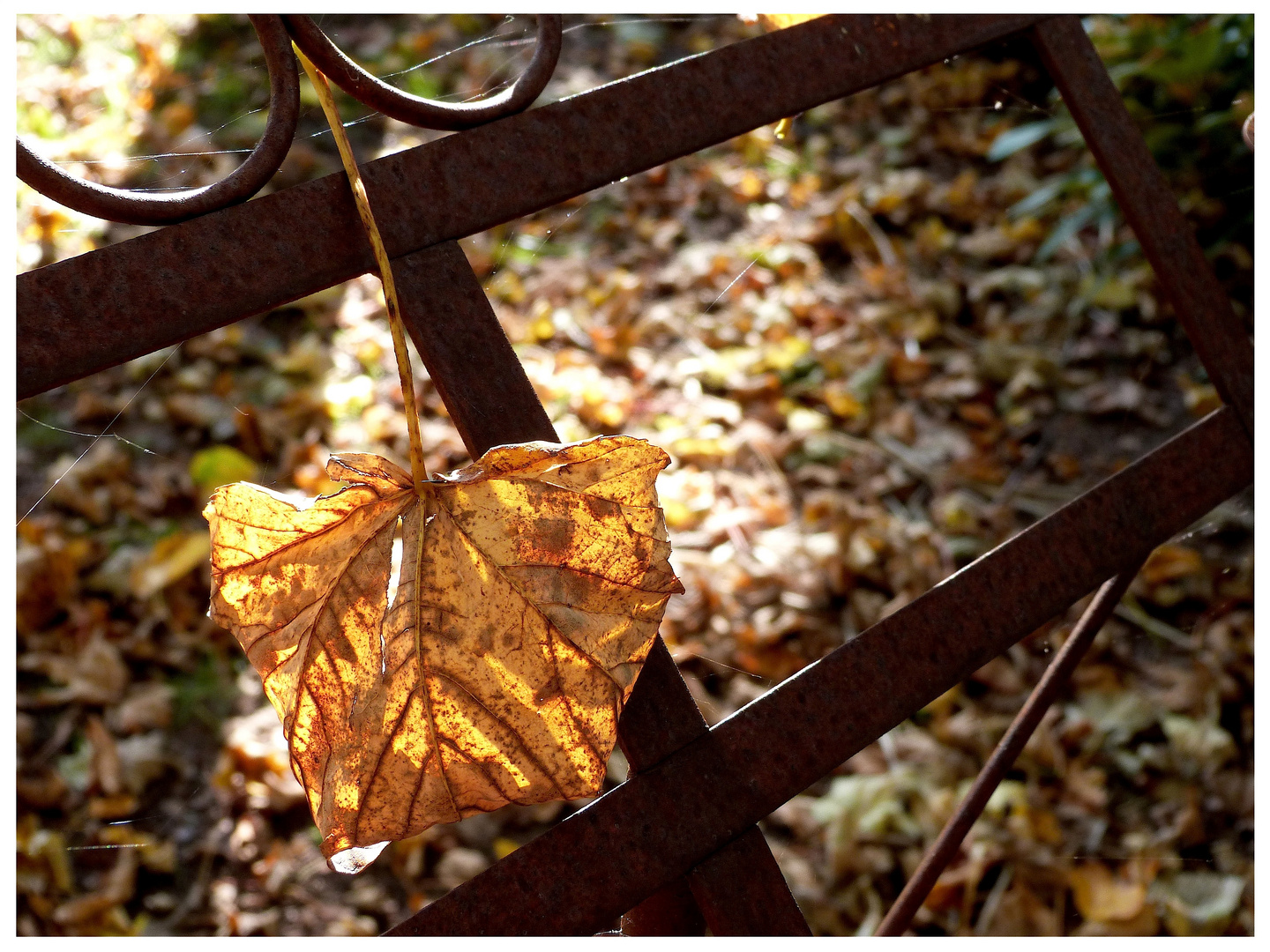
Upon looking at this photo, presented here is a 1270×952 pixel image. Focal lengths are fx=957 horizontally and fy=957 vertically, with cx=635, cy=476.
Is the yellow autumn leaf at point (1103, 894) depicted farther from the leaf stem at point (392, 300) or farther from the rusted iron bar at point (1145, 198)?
the leaf stem at point (392, 300)

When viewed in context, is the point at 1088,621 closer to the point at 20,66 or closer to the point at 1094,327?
the point at 1094,327

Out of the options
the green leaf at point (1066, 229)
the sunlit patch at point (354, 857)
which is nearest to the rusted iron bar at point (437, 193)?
the sunlit patch at point (354, 857)

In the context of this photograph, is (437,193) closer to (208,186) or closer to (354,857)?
(208,186)

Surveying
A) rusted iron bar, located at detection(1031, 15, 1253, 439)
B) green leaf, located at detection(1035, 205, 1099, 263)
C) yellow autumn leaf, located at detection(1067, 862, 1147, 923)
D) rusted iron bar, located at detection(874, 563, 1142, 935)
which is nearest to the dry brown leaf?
rusted iron bar, located at detection(874, 563, 1142, 935)

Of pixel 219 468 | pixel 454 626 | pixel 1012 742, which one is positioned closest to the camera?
pixel 454 626

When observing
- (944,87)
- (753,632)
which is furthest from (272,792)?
(944,87)

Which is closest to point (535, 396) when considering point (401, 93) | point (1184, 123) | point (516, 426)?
point (516, 426)
